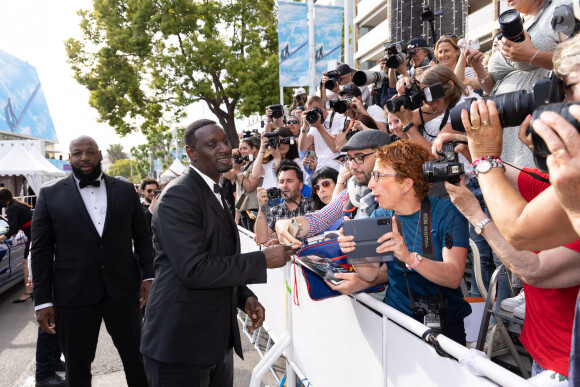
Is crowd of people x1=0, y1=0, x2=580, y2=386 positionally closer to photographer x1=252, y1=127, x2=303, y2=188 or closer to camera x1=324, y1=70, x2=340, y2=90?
camera x1=324, y1=70, x2=340, y2=90

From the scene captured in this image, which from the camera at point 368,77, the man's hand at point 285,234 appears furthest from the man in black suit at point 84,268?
the camera at point 368,77

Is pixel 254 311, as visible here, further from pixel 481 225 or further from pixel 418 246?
pixel 481 225

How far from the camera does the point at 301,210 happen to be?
4.52 m

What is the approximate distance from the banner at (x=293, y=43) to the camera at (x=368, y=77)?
6.24 metres

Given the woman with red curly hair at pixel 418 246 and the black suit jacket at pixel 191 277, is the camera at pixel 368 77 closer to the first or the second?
the woman with red curly hair at pixel 418 246

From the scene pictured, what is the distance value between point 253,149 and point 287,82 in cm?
488

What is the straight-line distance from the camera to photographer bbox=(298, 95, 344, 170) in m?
4.84

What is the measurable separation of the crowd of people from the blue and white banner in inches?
274

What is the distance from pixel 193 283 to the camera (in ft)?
7.06

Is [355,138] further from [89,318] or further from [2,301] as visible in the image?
[2,301]

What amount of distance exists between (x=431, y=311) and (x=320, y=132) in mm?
3021

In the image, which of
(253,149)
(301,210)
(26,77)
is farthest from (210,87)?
(26,77)

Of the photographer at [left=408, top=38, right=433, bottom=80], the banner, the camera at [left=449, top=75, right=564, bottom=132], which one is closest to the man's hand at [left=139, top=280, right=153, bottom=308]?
the camera at [left=449, top=75, right=564, bottom=132]

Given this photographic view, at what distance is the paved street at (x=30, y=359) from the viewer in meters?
4.25
